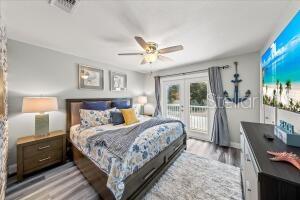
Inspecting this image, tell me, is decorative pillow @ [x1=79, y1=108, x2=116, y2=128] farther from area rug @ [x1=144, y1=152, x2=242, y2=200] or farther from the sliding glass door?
the sliding glass door

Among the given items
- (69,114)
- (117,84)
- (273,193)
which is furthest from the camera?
(117,84)

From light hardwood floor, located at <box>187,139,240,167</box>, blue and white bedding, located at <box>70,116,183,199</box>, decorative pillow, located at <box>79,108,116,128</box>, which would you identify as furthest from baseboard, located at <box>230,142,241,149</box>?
decorative pillow, located at <box>79,108,116,128</box>

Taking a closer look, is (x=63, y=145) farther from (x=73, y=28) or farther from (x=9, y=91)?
(x=73, y=28)

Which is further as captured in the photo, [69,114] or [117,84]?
[117,84]

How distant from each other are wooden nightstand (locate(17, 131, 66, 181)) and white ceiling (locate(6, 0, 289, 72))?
5.98 ft

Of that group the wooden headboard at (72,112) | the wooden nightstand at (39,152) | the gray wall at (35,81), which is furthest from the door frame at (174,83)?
the wooden nightstand at (39,152)

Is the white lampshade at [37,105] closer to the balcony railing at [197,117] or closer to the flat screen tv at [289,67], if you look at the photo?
the flat screen tv at [289,67]

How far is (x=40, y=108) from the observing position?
221 cm

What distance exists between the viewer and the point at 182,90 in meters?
4.36

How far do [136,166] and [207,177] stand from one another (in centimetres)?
136

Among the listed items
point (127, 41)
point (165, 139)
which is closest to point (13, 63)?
point (127, 41)

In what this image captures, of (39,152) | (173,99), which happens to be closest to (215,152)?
(173,99)

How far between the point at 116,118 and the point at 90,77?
1.46 meters

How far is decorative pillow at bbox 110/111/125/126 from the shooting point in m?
2.82
